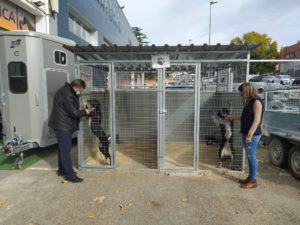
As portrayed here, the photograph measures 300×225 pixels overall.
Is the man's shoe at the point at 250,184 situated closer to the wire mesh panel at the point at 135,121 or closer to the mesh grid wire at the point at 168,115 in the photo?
the mesh grid wire at the point at 168,115

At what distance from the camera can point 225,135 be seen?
4.88 meters

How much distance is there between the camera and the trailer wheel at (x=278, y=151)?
4.82m

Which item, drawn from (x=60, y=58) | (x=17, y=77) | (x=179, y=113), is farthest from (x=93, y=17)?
(x=179, y=113)

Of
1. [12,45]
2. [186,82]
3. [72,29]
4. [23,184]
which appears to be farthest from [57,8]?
[23,184]

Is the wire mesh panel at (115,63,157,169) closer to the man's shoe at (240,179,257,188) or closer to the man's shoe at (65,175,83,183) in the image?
the man's shoe at (65,175,83,183)

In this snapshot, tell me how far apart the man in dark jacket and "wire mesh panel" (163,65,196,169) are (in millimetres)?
2555

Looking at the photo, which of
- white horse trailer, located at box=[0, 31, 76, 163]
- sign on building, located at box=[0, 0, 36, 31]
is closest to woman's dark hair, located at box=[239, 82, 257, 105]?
white horse trailer, located at box=[0, 31, 76, 163]

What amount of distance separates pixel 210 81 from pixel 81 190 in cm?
501

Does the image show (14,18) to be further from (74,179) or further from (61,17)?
(74,179)

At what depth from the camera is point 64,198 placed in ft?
12.2

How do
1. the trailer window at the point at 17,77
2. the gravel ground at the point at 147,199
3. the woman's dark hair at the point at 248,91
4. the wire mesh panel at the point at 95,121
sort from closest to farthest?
the gravel ground at the point at 147,199 → the woman's dark hair at the point at 248,91 → the wire mesh panel at the point at 95,121 → the trailer window at the point at 17,77

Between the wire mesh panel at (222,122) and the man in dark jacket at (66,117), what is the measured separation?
2.98 metres

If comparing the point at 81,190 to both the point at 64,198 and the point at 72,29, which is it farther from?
the point at 72,29

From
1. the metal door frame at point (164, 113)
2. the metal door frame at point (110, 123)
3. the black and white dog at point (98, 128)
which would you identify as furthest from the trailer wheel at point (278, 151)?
the black and white dog at point (98, 128)
